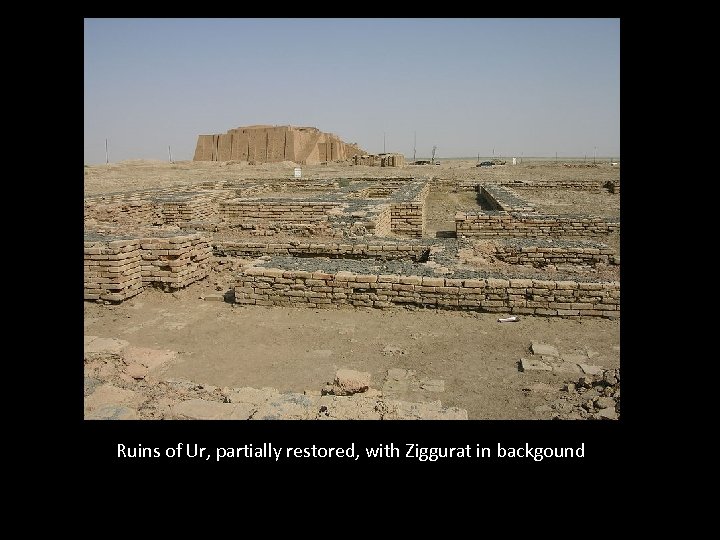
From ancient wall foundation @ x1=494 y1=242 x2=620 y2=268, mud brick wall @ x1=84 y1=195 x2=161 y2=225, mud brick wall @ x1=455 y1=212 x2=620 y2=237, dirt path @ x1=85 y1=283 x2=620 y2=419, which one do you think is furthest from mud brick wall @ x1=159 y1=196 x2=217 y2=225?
ancient wall foundation @ x1=494 y1=242 x2=620 y2=268

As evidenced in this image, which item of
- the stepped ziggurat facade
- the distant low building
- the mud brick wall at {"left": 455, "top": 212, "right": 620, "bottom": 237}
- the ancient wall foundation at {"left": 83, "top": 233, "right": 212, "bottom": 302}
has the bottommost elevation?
the ancient wall foundation at {"left": 83, "top": 233, "right": 212, "bottom": 302}

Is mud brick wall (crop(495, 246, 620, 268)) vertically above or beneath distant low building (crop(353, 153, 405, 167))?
beneath

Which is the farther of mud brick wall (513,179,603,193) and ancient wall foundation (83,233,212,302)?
mud brick wall (513,179,603,193)

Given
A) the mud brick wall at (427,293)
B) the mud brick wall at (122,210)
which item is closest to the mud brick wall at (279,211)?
the mud brick wall at (122,210)

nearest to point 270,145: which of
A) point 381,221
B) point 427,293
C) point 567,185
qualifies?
point 567,185

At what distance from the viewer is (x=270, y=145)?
50.3 metres

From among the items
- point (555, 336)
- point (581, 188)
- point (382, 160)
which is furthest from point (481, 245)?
point (382, 160)

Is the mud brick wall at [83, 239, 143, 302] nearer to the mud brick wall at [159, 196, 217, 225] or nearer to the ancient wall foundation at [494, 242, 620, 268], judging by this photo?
the ancient wall foundation at [494, 242, 620, 268]

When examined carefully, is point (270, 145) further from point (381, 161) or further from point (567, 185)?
point (567, 185)

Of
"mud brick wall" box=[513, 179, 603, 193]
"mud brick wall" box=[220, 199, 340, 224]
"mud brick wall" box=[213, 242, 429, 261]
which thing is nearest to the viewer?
"mud brick wall" box=[213, 242, 429, 261]

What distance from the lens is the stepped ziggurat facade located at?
4972 centimetres

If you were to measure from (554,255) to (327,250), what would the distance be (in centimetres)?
344

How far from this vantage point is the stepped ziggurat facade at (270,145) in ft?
163

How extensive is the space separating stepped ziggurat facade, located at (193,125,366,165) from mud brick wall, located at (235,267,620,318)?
44046 millimetres
